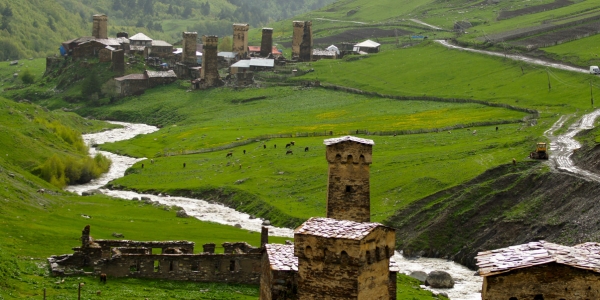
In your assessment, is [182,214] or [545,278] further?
[182,214]

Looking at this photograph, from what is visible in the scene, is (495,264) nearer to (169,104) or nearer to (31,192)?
(31,192)

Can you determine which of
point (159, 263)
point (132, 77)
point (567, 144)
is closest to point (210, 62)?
point (132, 77)

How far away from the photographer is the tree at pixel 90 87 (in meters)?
190

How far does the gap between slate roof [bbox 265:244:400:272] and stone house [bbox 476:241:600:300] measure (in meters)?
7.86

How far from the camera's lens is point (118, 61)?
196125mm

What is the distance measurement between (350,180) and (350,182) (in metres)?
0.10

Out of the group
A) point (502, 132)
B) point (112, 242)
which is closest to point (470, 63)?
point (502, 132)

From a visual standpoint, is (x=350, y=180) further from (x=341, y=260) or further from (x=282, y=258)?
(x=341, y=260)

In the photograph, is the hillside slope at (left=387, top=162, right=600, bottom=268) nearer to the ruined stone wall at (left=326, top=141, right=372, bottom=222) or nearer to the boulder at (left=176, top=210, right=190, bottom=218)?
the boulder at (left=176, top=210, right=190, bottom=218)

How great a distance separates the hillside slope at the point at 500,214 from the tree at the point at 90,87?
330ft

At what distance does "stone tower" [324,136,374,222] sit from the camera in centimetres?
4938

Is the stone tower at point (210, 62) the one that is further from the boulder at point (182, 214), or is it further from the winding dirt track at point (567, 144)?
the boulder at point (182, 214)

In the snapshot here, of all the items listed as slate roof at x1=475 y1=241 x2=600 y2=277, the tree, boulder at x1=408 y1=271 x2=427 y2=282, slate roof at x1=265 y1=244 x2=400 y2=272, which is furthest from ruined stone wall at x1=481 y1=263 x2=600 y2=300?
the tree

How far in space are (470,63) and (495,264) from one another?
141854 mm
